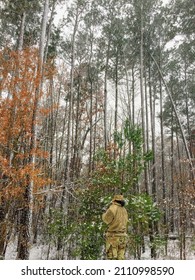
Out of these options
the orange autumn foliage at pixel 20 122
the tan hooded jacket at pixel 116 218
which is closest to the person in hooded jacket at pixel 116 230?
the tan hooded jacket at pixel 116 218

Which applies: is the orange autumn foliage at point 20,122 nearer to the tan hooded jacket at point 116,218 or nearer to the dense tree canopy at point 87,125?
the dense tree canopy at point 87,125

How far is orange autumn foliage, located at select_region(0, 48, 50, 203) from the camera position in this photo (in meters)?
9.81

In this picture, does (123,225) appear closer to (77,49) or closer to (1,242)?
(1,242)

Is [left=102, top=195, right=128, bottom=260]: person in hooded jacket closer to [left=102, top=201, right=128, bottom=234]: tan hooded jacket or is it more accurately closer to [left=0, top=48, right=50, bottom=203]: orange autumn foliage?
[left=102, top=201, right=128, bottom=234]: tan hooded jacket

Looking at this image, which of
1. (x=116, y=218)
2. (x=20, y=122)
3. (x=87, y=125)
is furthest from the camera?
(x=87, y=125)

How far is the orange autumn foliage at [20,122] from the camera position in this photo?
9812 mm

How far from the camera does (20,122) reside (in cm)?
1128

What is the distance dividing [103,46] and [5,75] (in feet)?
26.9

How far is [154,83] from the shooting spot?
20109 millimetres

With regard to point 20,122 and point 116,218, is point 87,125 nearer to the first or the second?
point 20,122

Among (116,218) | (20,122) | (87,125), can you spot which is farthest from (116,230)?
(87,125)

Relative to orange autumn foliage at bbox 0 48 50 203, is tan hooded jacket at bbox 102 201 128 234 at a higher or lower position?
lower

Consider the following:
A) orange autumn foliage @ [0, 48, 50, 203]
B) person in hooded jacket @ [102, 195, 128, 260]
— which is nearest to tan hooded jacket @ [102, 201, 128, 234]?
person in hooded jacket @ [102, 195, 128, 260]
